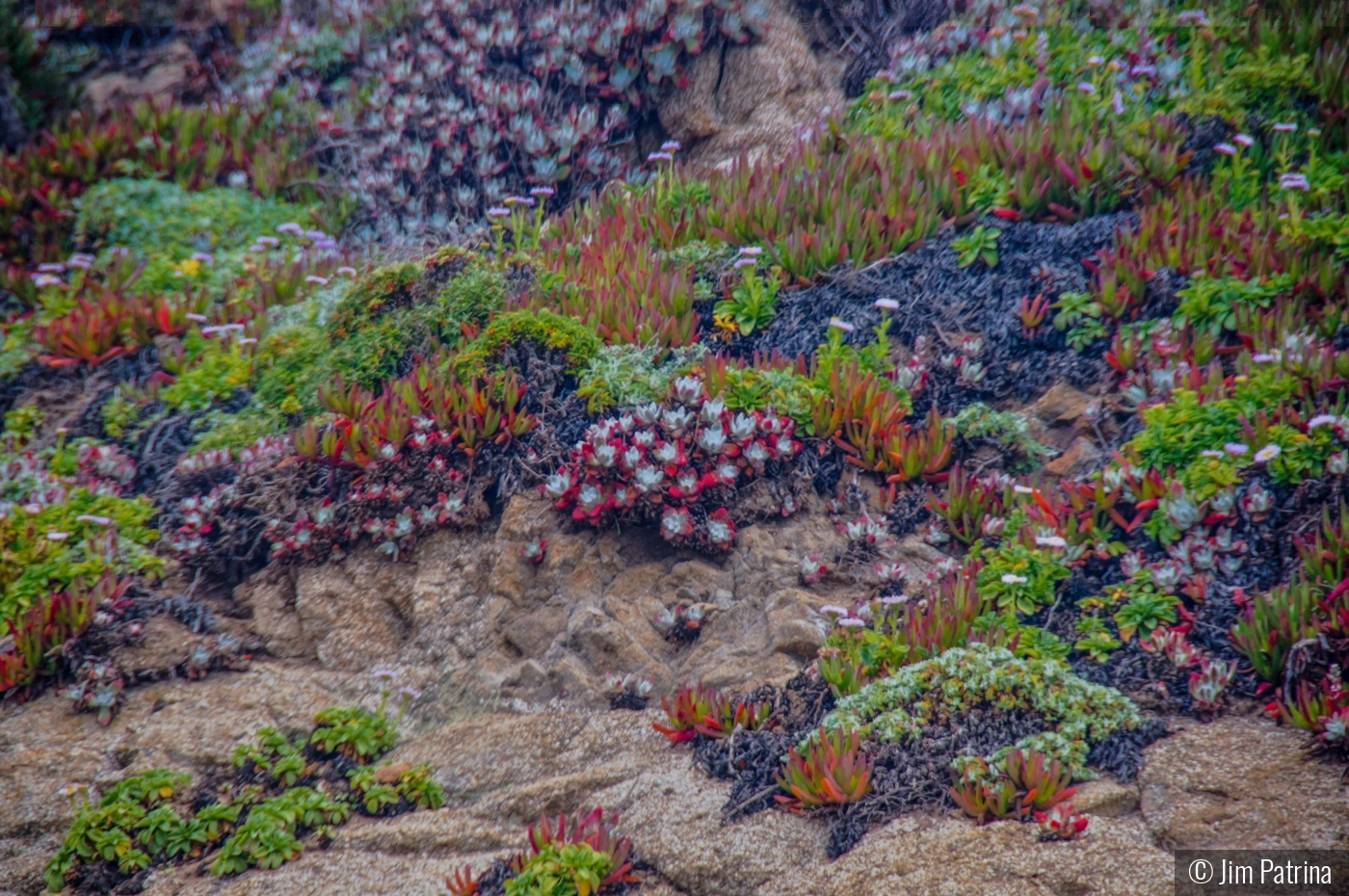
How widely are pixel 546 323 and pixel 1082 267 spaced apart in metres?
3.23

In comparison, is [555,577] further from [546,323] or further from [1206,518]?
[1206,518]

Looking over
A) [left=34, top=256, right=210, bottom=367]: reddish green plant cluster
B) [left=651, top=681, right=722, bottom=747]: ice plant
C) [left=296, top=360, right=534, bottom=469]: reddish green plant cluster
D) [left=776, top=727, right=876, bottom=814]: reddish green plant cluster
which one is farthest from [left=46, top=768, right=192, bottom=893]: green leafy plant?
[left=34, top=256, right=210, bottom=367]: reddish green plant cluster

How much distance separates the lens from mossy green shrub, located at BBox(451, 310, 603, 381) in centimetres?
548

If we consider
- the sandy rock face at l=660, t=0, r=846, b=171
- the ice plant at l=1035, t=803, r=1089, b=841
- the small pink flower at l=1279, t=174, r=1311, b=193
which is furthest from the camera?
the sandy rock face at l=660, t=0, r=846, b=171

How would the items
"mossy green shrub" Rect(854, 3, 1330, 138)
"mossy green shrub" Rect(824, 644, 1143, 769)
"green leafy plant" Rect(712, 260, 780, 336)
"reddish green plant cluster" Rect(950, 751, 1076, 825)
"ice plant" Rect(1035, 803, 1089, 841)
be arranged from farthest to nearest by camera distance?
1. "mossy green shrub" Rect(854, 3, 1330, 138)
2. "green leafy plant" Rect(712, 260, 780, 336)
3. "mossy green shrub" Rect(824, 644, 1143, 769)
4. "reddish green plant cluster" Rect(950, 751, 1076, 825)
5. "ice plant" Rect(1035, 803, 1089, 841)

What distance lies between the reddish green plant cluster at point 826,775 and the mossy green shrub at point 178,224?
6.07 m

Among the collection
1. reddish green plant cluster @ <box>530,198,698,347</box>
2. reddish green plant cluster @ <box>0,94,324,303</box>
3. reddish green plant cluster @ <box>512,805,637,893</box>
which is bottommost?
reddish green plant cluster @ <box>512,805,637,893</box>

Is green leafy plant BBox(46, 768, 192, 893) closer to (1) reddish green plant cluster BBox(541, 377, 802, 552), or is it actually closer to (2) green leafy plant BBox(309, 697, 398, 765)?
(2) green leafy plant BBox(309, 697, 398, 765)

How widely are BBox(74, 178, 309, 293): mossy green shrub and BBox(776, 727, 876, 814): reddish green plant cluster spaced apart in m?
6.07

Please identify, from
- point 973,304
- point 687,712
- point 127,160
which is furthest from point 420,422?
point 127,160

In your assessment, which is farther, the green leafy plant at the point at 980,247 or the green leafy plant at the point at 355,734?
the green leafy plant at the point at 980,247

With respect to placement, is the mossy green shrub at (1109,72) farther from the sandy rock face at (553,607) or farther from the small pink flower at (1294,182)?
the sandy rock face at (553,607)

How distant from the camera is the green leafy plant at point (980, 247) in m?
5.89

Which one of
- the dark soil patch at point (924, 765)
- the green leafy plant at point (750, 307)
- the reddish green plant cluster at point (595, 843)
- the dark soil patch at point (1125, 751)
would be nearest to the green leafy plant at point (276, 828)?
the reddish green plant cluster at point (595, 843)
